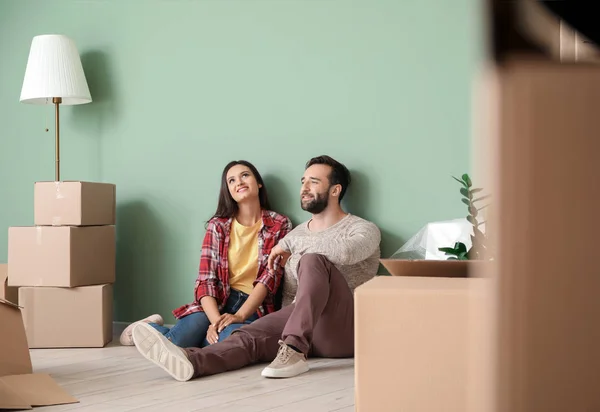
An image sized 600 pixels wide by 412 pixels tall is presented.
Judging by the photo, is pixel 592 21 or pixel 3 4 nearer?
pixel 592 21

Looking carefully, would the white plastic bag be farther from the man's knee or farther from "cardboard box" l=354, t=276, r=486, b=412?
"cardboard box" l=354, t=276, r=486, b=412

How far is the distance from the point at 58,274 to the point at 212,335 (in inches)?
28.5

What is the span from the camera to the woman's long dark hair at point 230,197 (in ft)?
10.6

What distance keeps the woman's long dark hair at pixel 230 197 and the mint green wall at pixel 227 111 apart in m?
0.09

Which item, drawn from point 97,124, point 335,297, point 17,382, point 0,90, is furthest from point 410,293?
point 0,90

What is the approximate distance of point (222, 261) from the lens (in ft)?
10.4

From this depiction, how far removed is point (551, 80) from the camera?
10.0 inches

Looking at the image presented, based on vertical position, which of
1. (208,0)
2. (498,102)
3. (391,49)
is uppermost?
(208,0)

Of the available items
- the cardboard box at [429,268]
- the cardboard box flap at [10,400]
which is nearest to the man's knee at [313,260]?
the cardboard box flap at [10,400]

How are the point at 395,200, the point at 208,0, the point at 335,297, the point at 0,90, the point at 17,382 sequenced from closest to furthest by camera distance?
the point at 17,382, the point at 335,297, the point at 395,200, the point at 208,0, the point at 0,90

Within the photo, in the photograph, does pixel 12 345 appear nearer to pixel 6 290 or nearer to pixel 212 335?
pixel 212 335

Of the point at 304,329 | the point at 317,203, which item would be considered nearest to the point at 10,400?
the point at 304,329

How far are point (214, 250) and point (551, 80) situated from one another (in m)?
2.96

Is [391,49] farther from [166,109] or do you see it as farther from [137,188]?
[137,188]
